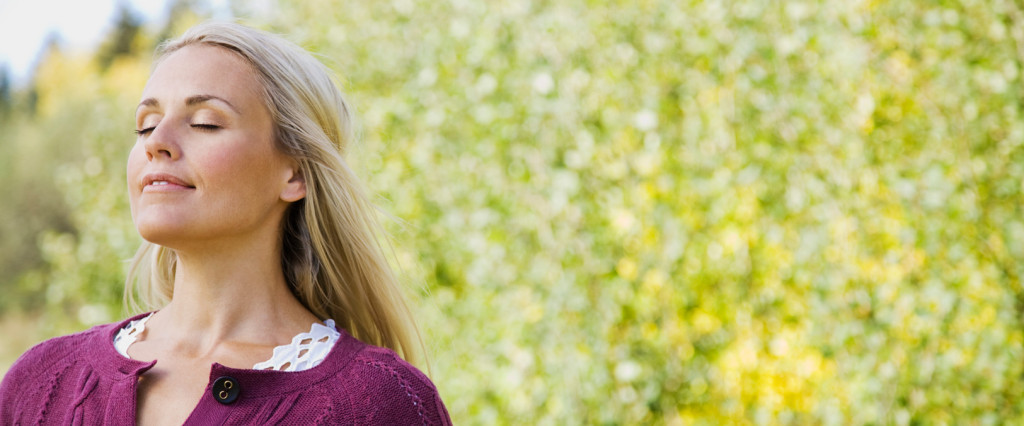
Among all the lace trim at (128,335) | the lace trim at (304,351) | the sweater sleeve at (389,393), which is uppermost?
the lace trim at (128,335)

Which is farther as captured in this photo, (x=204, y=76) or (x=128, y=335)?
(x=128, y=335)

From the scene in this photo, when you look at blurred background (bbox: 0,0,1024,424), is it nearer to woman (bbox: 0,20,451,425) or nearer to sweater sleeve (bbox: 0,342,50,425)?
woman (bbox: 0,20,451,425)

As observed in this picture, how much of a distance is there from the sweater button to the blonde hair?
264mm

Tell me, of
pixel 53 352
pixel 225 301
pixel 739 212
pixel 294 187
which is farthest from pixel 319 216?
pixel 739 212

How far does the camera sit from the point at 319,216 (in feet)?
4.50

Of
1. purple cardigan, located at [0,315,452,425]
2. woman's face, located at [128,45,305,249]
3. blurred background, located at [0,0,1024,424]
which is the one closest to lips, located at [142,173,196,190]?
woman's face, located at [128,45,305,249]

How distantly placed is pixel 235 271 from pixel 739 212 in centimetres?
169

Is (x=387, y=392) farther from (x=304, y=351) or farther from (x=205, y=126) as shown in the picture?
(x=205, y=126)

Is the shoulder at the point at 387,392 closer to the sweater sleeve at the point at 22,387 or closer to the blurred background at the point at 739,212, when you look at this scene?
the sweater sleeve at the point at 22,387

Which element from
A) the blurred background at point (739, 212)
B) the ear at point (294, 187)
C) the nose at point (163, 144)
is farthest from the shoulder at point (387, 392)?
the blurred background at point (739, 212)

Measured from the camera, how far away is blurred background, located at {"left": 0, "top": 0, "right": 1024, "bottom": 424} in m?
2.39

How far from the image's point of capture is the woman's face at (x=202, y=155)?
1168 mm

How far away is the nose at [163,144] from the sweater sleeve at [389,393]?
0.39 m

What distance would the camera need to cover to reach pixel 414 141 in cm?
330
